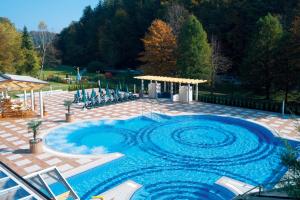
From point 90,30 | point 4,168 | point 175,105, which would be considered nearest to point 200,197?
point 4,168

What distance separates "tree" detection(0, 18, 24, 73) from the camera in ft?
107

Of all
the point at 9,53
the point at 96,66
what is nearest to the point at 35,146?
the point at 9,53

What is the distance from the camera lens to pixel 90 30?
228 ft

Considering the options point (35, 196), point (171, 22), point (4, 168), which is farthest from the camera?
point (171, 22)

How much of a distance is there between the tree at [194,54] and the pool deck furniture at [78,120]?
4.24 metres

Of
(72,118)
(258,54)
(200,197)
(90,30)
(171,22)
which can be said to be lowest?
(200,197)

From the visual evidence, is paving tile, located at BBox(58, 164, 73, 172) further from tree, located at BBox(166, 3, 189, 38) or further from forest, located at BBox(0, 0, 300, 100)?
tree, located at BBox(166, 3, 189, 38)

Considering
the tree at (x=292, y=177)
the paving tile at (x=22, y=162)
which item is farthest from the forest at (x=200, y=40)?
the paving tile at (x=22, y=162)

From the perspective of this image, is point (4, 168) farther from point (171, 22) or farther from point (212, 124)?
point (171, 22)

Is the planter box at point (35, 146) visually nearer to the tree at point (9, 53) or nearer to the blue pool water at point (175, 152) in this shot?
the blue pool water at point (175, 152)

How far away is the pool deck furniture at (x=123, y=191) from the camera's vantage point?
949cm

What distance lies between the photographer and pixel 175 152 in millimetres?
13992

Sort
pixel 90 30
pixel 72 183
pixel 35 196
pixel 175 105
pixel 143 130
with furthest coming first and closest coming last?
pixel 90 30 → pixel 175 105 → pixel 143 130 → pixel 72 183 → pixel 35 196

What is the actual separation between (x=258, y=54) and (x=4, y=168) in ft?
71.0
